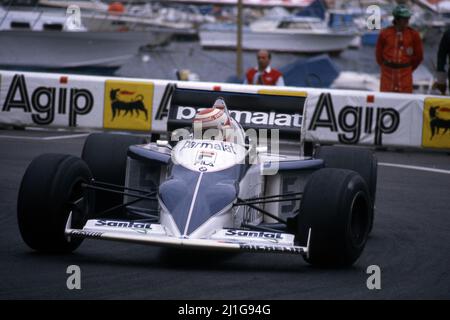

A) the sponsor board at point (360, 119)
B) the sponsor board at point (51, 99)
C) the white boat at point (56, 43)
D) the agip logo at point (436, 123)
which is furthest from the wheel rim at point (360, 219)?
the white boat at point (56, 43)

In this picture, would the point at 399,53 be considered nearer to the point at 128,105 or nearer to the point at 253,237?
the point at 128,105

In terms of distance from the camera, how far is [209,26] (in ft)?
226

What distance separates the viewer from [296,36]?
6072 cm

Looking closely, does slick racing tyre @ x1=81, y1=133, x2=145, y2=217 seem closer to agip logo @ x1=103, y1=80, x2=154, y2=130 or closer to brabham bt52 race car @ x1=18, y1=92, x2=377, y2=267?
brabham bt52 race car @ x1=18, y1=92, x2=377, y2=267

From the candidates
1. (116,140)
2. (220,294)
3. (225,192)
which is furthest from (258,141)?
(220,294)

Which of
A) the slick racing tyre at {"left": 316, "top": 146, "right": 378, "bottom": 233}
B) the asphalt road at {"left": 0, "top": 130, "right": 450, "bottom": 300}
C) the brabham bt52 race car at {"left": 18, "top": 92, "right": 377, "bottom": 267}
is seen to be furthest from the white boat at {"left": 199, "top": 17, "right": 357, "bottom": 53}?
the brabham bt52 race car at {"left": 18, "top": 92, "right": 377, "bottom": 267}

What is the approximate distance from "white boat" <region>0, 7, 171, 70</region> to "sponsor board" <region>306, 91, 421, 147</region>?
817 inches

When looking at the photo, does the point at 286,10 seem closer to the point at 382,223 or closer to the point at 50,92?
the point at 50,92

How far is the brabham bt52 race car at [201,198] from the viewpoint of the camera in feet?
30.8

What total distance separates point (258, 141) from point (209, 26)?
57581 millimetres

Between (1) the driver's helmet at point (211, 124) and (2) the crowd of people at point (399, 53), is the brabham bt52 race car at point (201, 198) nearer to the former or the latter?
(1) the driver's helmet at point (211, 124)

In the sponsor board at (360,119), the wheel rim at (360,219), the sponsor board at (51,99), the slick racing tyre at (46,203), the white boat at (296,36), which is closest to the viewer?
the slick racing tyre at (46,203)
